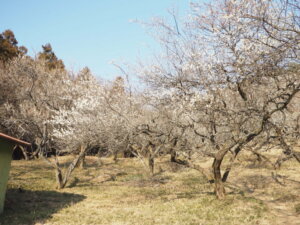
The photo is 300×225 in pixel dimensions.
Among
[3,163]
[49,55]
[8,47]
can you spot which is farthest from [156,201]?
[49,55]

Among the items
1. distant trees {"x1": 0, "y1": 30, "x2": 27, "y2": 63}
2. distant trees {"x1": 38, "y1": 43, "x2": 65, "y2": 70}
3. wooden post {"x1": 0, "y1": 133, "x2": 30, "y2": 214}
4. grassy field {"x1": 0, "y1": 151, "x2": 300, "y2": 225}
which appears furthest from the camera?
distant trees {"x1": 38, "y1": 43, "x2": 65, "y2": 70}

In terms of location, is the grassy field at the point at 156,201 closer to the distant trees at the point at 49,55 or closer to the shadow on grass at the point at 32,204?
the shadow on grass at the point at 32,204

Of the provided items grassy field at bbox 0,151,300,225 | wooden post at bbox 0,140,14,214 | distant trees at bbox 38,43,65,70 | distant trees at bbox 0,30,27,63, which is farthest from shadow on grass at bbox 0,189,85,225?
distant trees at bbox 38,43,65,70

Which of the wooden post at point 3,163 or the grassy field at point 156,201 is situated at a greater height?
the wooden post at point 3,163

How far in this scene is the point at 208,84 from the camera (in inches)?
388

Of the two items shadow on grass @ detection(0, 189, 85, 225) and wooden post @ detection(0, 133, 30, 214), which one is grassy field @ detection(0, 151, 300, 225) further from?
wooden post @ detection(0, 133, 30, 214)

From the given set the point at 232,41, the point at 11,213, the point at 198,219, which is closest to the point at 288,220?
the point at 198,219

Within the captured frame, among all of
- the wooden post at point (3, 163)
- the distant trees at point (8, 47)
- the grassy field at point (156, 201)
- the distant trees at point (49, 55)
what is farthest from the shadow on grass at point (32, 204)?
the distant trees at point (49, 55)

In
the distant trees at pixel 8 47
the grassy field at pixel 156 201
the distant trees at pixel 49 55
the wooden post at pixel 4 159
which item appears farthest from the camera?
the distant trees at pixel 49 55

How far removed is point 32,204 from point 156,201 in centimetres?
521

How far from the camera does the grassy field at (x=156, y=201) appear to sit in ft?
31.6

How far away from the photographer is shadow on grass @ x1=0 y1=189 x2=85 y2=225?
31.8 feet

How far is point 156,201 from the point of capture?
12562 millimetres

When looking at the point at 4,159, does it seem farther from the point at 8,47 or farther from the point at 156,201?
the point at 8,47
